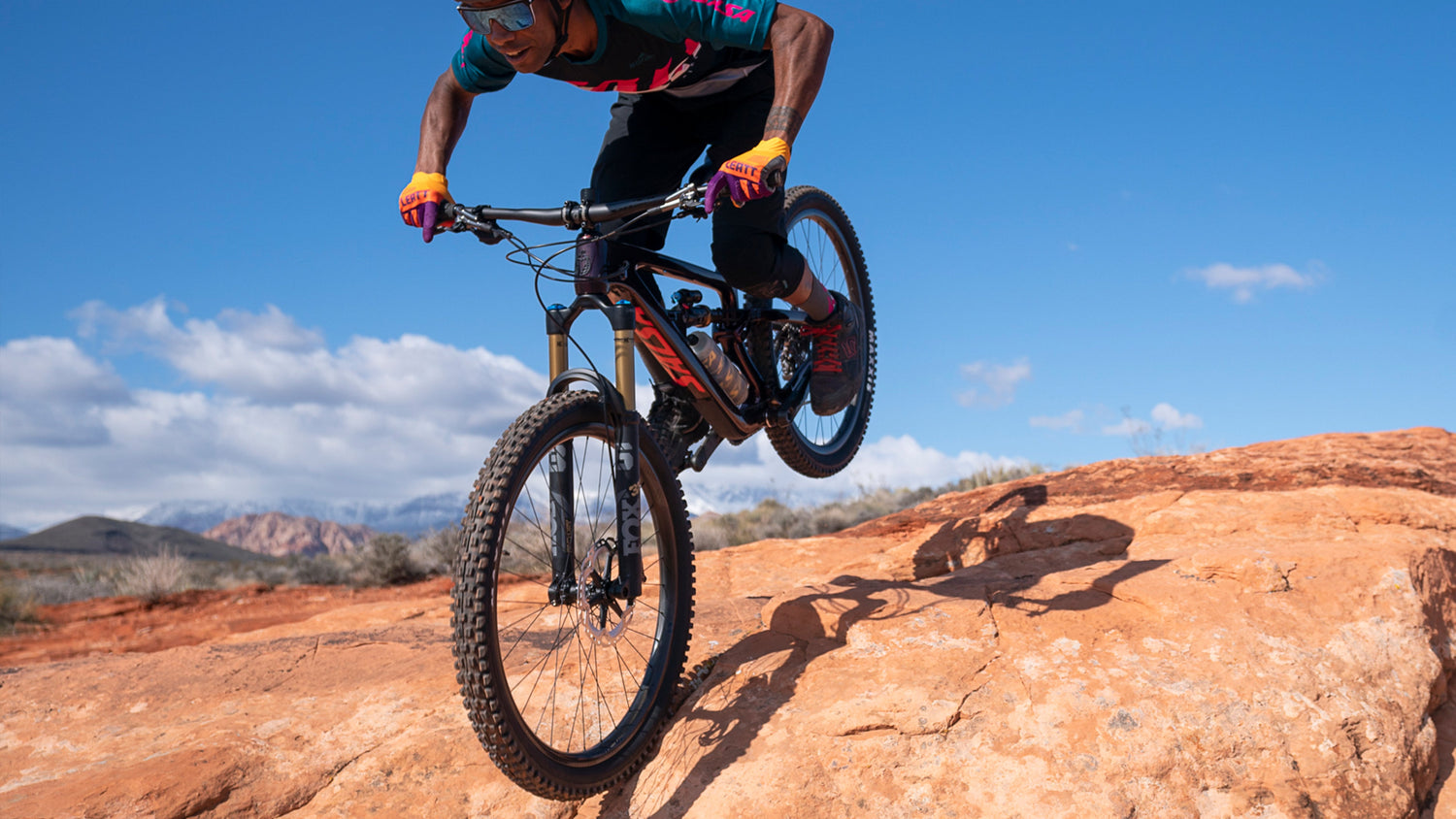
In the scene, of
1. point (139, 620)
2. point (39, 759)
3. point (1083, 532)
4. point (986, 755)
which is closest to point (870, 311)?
point (1083, 532)

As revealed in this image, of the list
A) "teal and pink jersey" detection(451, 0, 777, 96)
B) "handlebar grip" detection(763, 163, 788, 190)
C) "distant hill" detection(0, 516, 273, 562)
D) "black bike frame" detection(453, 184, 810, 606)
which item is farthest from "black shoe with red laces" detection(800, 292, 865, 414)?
"distant hill" detection(0, 516, 273, 562)

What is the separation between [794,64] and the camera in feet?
10.2

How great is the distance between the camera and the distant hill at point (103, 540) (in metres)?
43.1

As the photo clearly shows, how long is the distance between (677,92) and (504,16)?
4.05ft

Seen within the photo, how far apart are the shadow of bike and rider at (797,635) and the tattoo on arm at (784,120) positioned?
70.7 inches

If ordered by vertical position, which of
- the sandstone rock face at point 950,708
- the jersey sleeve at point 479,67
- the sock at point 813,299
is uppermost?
the jersey sleeve at point 479,67

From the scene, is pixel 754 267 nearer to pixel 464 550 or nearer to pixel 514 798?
pixel 464 550

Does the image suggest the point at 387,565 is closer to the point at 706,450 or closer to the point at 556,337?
the point at 706,450

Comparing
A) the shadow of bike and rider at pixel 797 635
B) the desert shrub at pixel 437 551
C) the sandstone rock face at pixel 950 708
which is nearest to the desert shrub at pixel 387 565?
the desert shrub at pixel 437 551

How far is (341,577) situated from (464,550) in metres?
13.2

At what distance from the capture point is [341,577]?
47.1 feet

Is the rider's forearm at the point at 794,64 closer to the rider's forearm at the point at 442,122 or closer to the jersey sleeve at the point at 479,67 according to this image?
the jersey sleeve at the point at 479,67

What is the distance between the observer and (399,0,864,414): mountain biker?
9.73 ft

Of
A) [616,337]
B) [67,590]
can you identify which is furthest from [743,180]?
[67,590]
